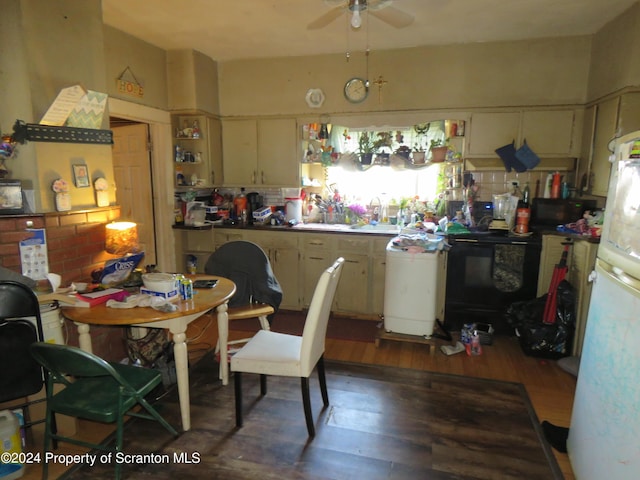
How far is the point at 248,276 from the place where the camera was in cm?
295

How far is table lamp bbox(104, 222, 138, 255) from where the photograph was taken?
2738mm

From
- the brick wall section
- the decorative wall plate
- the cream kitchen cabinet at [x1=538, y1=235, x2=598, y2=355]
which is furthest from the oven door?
the brick wall section

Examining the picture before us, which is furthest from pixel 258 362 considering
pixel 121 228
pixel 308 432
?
pixel 121 228

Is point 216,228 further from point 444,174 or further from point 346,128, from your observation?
point 444,174

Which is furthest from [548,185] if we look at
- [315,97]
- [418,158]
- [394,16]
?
[315,97]

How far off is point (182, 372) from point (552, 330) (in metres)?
2.69

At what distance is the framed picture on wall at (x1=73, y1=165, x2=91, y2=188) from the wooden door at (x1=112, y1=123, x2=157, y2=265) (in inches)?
55.7

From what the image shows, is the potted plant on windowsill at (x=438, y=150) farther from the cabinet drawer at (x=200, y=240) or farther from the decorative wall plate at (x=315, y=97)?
the cabinet drawer at (x=200, y=240)

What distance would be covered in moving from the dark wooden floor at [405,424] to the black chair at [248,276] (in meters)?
0.56

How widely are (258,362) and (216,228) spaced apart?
2396 mm

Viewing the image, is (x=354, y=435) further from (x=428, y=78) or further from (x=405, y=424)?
(x=428, y=78)

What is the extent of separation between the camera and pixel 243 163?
14.5 feet

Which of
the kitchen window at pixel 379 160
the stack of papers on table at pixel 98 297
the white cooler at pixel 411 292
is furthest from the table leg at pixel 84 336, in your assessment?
the kitchen window at pixel 379 160

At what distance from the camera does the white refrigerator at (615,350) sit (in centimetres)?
142
